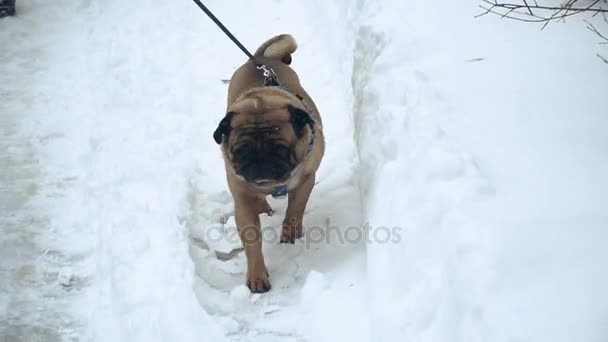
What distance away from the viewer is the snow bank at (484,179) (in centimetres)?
232

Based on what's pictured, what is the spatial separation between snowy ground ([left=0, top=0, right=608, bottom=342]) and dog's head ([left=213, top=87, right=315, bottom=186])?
57cm

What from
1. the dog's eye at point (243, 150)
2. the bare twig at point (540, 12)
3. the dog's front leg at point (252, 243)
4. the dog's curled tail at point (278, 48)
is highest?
the bare twig at point (540, 12)

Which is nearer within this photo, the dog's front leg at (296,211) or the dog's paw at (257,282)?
the dog's paw at (257,282)

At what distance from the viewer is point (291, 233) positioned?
410 cm

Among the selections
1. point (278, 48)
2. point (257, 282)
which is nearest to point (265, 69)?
point (278, 48)

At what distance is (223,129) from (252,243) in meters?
0.68

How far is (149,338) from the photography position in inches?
126

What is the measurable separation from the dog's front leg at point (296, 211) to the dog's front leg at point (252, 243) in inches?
12.2

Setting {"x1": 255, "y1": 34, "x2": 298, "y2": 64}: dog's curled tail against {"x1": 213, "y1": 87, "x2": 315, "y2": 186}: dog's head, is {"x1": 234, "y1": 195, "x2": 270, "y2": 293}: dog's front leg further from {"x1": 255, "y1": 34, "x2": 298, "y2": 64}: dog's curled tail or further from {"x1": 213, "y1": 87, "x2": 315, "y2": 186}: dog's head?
{"x1": 255, "y1": 34, "x2": 298, "y2": 64}: dog's curled tail

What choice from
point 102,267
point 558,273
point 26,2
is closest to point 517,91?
point 558,273

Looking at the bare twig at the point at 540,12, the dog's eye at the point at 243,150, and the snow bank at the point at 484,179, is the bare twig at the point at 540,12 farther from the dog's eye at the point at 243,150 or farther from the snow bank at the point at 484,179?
the dog's eye at the point at 243,150

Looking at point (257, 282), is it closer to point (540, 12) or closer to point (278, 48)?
point (278, 48)

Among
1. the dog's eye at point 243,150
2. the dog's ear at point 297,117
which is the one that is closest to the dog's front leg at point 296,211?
the dog's ear at point 297,117

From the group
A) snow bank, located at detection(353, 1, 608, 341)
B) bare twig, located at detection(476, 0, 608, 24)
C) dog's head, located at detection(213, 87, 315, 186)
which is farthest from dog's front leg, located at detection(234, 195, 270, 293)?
bare twig, located at detection(476, 0, 608, 24)
